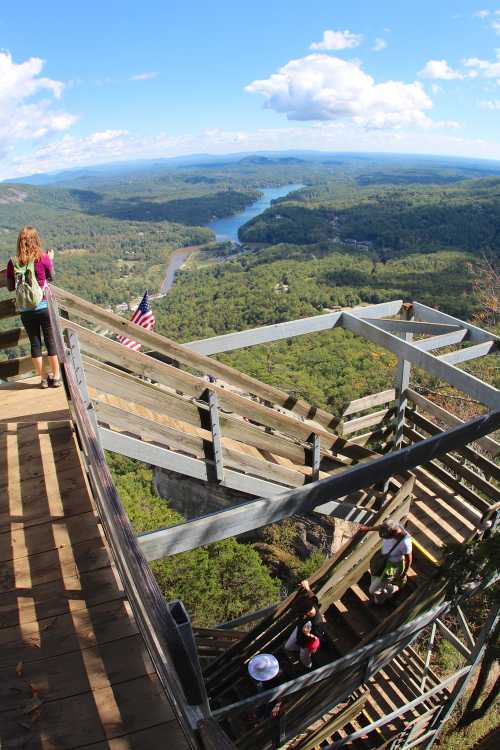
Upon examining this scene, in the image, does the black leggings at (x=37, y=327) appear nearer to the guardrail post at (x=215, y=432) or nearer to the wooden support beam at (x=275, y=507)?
the guardrail post at (x=215, y=432)

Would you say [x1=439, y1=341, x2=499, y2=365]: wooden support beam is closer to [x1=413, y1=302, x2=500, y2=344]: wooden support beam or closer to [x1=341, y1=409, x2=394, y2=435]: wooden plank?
[x1=413, y1=302, x2=500, y2=344]: wooden support beam

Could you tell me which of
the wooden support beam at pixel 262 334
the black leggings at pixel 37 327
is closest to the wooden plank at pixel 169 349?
the black leggings at pixel 37 327

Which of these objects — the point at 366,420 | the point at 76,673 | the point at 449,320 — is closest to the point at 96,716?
the point at 76,673

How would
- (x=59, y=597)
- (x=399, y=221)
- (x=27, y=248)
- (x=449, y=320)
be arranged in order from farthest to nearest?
(x=399, y=221)
(x=449, y=320)
(x=27, y=248)
(x=59, y=597)

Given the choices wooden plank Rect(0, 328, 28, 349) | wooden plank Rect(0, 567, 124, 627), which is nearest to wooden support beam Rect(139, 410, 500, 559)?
wooden plank Rect(0, 567, 124, 627)

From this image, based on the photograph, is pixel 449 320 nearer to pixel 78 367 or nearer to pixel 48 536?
pixel 78 367
